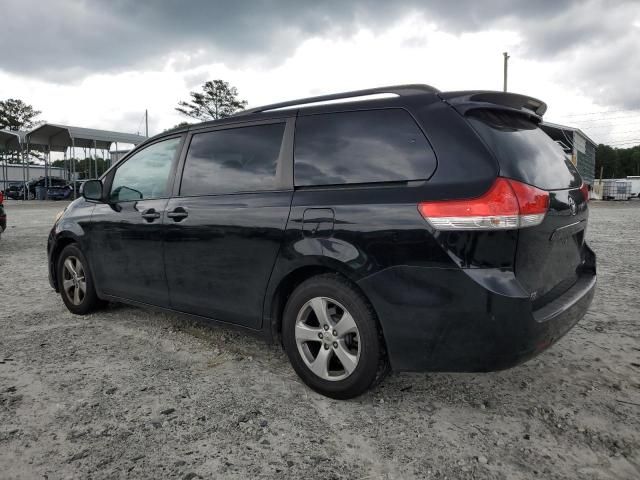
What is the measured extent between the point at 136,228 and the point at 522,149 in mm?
2814

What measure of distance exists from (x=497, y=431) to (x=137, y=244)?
2.83 meters

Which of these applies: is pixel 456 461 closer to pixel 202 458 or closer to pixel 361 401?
pixel 361 401

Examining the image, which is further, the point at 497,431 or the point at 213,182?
the point at 213,182

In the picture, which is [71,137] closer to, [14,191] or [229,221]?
[14,191]

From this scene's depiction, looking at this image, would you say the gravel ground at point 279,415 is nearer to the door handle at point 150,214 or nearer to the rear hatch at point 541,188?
the rear hatch at point 541,188

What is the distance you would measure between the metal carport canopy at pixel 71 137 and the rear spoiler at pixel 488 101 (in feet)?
101

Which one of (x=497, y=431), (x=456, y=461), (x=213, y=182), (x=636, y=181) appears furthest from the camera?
(x=636, y=181)

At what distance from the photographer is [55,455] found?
219 centimetres

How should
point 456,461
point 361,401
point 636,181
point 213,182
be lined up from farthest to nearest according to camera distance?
point 636,181, point 213,182, point 361,401, point 456,461

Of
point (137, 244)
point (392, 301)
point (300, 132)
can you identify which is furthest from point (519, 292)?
point (137, 244)

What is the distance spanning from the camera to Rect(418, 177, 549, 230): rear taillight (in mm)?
2211

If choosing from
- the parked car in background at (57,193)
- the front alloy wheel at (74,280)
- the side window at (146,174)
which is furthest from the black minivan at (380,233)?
the parked car in background at (57,193)

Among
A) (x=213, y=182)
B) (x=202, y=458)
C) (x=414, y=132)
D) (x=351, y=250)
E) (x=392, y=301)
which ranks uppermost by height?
(x=414, y=132)

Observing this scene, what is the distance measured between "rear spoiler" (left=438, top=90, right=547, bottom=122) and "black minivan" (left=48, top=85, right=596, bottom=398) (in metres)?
0.01
